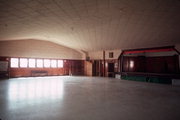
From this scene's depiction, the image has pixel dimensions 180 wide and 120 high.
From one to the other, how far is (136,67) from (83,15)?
25.9ft

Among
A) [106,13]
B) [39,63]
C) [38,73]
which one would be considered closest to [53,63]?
[39,63]


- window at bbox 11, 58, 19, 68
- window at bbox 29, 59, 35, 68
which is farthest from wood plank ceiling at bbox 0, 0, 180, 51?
window at bbox 29, 59, 35, 68

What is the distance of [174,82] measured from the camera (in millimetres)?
8766

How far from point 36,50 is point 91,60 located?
6.30 metres

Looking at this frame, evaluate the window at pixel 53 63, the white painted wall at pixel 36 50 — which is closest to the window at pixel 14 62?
the white painted wall at pixel 36 50

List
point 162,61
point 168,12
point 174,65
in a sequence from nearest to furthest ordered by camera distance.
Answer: point 168,12
point 174,65
point 162,61

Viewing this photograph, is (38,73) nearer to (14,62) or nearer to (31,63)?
(31,63)

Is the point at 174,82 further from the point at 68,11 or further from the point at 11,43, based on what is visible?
the point at 11,43

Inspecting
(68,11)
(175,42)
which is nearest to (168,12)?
(68,11)

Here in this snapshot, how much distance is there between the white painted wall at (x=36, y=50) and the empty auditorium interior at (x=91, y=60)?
8 centimetres

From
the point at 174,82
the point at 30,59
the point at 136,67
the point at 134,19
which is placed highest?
the point at 134,19

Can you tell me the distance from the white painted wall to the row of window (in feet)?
1.73

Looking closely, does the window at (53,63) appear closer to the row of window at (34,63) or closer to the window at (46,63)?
the row of window at (34,63)

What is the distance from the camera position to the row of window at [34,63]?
11.9 meters
